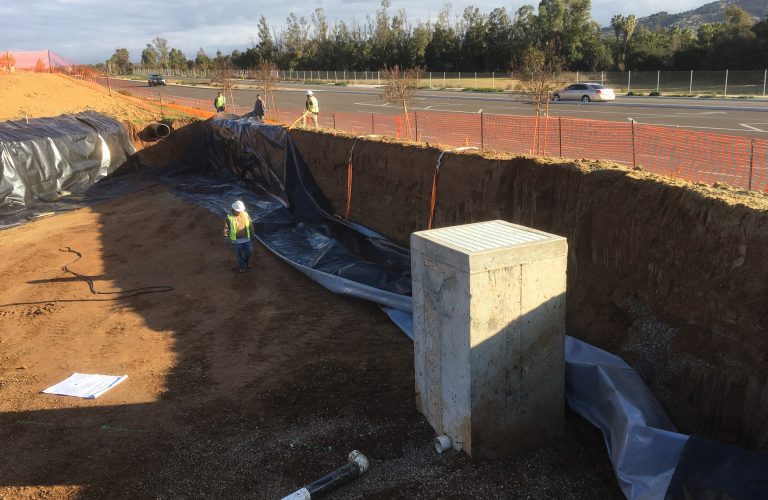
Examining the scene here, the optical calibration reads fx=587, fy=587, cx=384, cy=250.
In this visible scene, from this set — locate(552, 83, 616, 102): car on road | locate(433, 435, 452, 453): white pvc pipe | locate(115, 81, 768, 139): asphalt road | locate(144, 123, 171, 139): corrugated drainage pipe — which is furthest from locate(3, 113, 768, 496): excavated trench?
locate(552, 83, 616, 102): car on road

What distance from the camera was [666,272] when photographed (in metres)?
5.72

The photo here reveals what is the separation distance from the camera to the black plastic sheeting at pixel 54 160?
17.8 meters

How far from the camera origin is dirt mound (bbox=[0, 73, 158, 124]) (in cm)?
2491

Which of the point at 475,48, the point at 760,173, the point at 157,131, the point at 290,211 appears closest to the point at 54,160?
the point at 157,131

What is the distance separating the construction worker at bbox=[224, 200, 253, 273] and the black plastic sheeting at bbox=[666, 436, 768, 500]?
343 inches

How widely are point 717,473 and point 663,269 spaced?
2470mm

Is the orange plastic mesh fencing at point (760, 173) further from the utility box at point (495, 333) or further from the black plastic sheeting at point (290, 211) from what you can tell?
the utility box at point (495, 333)

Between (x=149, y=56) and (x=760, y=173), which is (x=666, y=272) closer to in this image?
(x=760, y=173)

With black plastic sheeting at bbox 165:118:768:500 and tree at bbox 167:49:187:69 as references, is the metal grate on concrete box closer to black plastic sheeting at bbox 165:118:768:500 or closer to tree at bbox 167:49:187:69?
black plastic sheeting at bbox 165:118:768:500

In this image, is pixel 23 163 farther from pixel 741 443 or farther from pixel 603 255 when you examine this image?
pixel 741 443

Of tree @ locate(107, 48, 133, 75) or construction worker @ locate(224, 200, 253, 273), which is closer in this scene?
construction worker @ locate(224, 200, 253, 273)

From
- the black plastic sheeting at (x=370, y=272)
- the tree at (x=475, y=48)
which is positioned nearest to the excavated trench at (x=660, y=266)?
the black plastic sheeting at (x=370, y=272)

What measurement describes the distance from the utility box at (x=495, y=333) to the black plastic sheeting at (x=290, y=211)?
3290 mm

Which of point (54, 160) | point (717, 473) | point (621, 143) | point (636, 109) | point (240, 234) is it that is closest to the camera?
point (717, 473)
